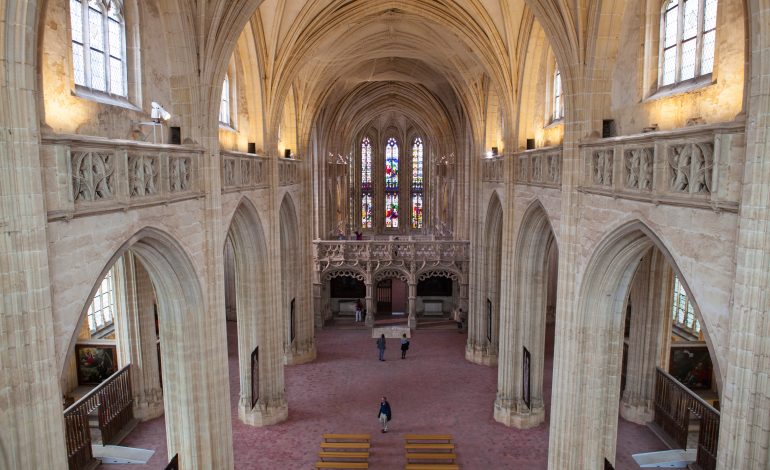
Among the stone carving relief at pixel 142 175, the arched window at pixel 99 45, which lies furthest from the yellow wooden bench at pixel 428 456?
the arched window at pixel 99 45

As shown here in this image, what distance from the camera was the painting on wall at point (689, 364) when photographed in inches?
668

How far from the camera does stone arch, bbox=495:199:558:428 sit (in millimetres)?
16281

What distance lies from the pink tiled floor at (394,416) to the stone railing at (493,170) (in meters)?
7.73

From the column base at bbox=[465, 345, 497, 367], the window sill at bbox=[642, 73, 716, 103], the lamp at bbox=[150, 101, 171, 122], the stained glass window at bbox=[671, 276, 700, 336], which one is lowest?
the column base at bbox=[465, 345, 497, 367]

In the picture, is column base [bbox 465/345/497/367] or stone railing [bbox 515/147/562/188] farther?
column base [bbox 465/345/497/367]

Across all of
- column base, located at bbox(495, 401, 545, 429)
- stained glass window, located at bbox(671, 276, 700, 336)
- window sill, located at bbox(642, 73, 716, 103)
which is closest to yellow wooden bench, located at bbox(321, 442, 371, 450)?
column base, located at bbox(495, 401, 545, 429)

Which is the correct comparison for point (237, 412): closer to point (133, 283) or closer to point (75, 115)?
point (133, 283)

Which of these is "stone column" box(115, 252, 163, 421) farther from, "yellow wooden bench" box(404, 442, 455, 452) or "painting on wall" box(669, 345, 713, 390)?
"painting on wall" box(669, 345, 713, 390)

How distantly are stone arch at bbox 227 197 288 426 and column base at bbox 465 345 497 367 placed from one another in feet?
29.9

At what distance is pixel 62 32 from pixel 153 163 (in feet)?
7.75

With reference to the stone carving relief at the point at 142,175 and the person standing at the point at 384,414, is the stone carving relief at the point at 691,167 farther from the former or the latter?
the person standing at the point at 384,414

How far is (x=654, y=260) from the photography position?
15.5m

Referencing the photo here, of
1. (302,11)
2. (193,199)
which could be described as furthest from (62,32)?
(302,11)

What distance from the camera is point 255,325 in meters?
16.9
